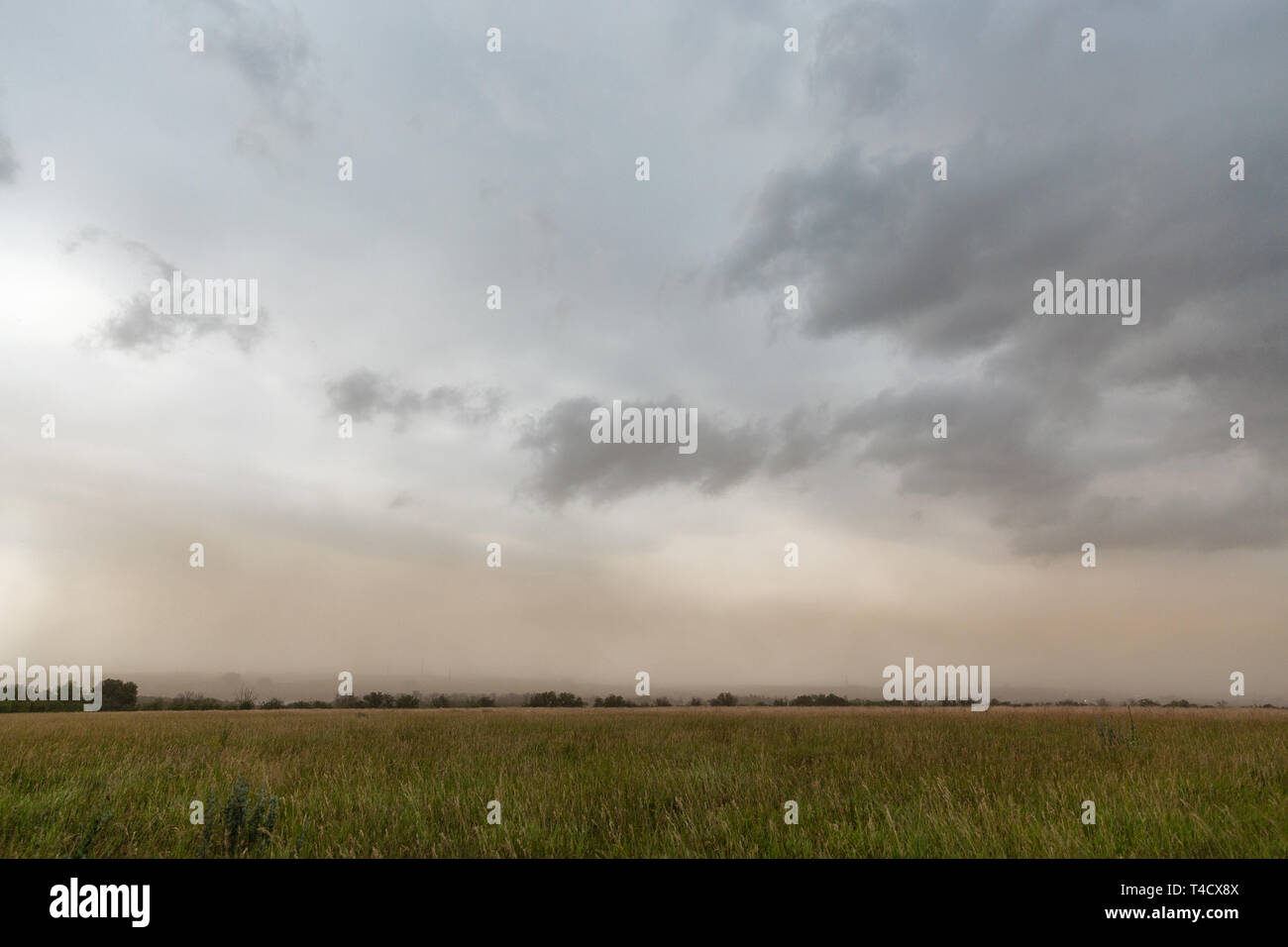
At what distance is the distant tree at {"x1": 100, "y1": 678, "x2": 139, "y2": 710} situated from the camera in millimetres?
68500

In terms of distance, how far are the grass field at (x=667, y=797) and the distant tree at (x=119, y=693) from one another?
7394 cm

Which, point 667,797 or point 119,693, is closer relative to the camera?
point 667,797

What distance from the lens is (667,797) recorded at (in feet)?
24.5

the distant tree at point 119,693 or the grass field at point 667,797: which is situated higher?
the grass field at point 667,797

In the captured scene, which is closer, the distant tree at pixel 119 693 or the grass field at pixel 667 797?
the grass field at pixel 667 797

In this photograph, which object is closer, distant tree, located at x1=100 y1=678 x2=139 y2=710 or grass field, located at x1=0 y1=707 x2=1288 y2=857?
grass field, located at x1=0 y1=707 x2=1288 y2=857

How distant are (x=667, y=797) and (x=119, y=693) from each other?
9057 centimetres

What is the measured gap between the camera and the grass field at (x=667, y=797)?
18.5ft

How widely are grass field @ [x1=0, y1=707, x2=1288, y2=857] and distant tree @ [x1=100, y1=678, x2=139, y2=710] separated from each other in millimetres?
73944
